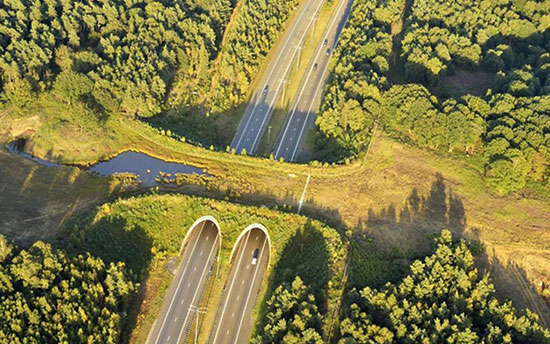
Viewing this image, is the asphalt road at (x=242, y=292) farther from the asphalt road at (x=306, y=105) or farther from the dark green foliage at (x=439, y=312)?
the asphalt road at (x=306, y=105)

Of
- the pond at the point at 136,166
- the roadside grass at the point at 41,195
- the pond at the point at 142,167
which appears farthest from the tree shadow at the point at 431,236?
the roadside grass at the point at 41,195

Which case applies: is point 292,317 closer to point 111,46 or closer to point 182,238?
point 182,238

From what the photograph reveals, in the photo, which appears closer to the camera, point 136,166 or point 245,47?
point 136,166

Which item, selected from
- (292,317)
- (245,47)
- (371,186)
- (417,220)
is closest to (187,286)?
(292,317)

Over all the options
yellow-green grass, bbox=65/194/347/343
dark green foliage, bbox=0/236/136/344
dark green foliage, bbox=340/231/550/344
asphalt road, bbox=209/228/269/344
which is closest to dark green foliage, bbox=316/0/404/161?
yellow-green grass, bbox=65/194/347/343

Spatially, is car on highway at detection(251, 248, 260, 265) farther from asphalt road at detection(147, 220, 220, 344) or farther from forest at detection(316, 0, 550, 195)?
forest at detection(316, 0, 550, 195)

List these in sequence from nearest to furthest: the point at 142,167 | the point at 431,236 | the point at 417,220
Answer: the point at 431,236 < the point at 417,220 < the point at 142,167
